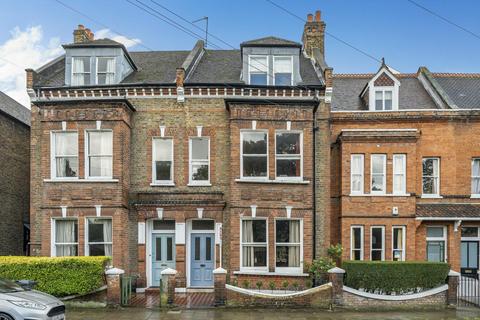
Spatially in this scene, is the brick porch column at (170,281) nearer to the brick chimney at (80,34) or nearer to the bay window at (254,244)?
the bay window at (254,244)

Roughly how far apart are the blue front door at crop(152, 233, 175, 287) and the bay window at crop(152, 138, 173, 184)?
2.27 m

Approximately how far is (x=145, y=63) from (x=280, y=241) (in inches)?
422

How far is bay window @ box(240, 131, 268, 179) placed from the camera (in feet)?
62.7

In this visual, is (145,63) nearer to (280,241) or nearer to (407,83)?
(280,241)

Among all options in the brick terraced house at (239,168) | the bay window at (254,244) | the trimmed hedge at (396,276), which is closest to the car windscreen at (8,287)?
the brick terraced house at (239,168)

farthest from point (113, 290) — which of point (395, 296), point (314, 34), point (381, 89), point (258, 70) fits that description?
point (314, 34)

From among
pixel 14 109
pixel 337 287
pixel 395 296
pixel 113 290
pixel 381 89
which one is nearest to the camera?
pixel 113 290

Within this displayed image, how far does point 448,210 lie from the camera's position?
21.2 metres

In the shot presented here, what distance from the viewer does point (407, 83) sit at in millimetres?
25844

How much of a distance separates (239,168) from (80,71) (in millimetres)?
8077

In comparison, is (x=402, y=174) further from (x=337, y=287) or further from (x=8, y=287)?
(x=8, y=287)

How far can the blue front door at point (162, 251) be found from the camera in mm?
19688

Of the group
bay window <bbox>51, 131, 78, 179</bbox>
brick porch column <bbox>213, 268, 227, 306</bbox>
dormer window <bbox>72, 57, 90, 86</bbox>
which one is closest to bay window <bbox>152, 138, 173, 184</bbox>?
bay window <bbox>51, 131, 78, 179</bbox>

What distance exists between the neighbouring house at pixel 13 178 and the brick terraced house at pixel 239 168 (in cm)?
351
